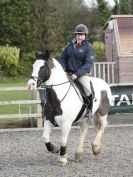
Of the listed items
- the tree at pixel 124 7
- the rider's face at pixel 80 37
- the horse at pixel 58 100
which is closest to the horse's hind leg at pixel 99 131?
the horse at pixel 58 100

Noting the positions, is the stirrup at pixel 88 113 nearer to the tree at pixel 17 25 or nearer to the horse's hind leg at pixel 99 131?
the horse's hind leg at pixel 99 131

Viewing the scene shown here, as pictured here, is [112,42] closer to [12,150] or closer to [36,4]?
[12,150]

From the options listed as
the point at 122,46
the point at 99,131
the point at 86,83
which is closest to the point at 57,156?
the point at 99,131

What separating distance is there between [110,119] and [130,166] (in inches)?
301

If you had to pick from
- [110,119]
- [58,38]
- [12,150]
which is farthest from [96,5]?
[12,150]

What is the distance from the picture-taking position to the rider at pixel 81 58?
351 inches

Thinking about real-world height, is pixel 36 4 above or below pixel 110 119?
above

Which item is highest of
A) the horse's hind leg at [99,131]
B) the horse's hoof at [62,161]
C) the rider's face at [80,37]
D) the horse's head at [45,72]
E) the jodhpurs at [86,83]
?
the rider's face at [80,37]

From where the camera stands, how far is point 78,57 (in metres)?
8.98

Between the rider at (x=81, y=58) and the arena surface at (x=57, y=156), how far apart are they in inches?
39.4

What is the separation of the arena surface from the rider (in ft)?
3.28

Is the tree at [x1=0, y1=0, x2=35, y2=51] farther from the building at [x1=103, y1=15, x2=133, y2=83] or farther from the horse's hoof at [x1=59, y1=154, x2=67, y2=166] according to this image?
the horse's hoof at [x1=59, y1=154, x2=67, y2=166]

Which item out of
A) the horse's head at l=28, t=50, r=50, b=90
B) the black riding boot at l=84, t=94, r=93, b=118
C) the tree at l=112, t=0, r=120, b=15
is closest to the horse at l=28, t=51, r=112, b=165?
the horse's head at l=28, t=50, r=50, b=90

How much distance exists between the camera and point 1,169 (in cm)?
831
